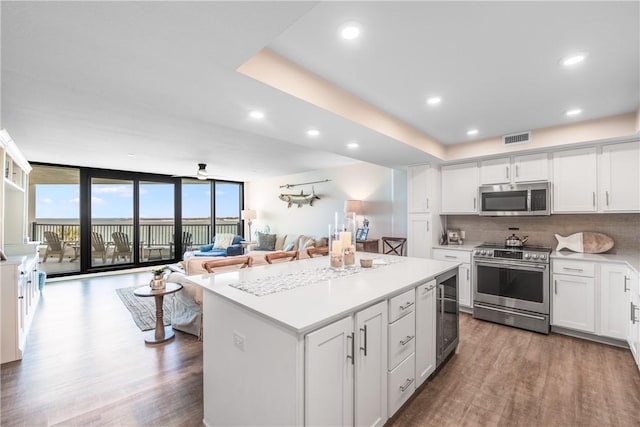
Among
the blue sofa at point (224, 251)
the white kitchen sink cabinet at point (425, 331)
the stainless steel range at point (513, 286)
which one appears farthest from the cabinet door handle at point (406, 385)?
the blue sofa at point (224, 251)

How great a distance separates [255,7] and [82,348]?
12.0 feet

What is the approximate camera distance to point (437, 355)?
238cm

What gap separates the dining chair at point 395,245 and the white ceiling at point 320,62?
220 cm

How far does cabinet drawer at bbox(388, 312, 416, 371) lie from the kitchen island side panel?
788 mm

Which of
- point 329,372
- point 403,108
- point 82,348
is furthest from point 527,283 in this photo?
point 82,348

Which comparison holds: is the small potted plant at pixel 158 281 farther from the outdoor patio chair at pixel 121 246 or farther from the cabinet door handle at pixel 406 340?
the outdoor patio chair at pixel 121 246

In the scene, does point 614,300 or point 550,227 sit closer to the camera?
point 614,300

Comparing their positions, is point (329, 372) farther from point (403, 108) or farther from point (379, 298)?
point (403, 108)

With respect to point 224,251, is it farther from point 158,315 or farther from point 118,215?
point 158,315

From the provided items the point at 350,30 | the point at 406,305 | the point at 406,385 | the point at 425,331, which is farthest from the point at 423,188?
the point at 350,30

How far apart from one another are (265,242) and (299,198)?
1.49 metres

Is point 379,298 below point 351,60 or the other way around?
below

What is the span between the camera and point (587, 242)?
3.45 metres

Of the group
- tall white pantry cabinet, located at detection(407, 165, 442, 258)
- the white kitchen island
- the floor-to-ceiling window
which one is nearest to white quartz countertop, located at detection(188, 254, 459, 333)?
the white kitchen island
